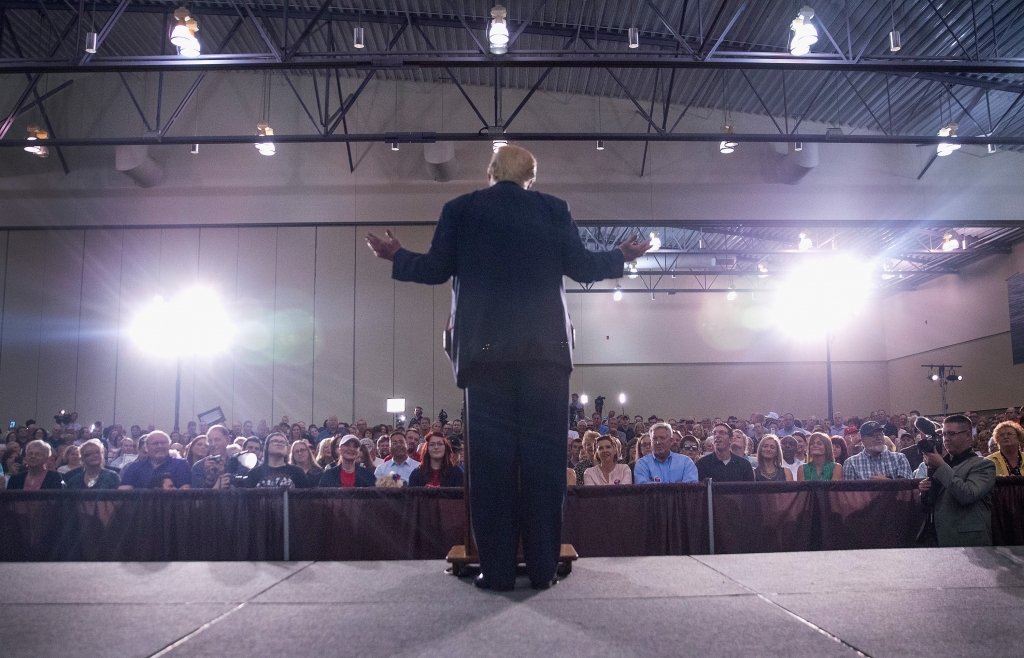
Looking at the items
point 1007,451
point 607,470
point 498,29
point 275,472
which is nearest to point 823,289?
point 498,29

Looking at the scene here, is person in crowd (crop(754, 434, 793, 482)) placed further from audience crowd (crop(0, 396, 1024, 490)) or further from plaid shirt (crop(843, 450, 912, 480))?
plaid shirt (crop(843, 450, 912, 480))

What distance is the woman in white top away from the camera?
604 centimetres

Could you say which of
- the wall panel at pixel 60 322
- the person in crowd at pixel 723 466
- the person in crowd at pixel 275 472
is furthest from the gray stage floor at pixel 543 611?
the wall panel at pixel 60 322

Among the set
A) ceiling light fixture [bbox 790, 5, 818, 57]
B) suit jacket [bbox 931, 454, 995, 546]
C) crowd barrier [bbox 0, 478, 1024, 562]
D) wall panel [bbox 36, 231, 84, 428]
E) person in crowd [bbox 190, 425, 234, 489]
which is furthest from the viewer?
wall panel [bbox 36, 231, 84, 428]

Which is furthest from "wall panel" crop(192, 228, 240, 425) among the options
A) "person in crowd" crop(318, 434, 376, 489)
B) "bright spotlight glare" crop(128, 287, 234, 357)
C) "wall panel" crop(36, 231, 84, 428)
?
"person in crowd" crop(318, 434, 376, 489)

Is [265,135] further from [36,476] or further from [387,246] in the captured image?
[387,246]

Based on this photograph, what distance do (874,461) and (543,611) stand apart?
5.36 m

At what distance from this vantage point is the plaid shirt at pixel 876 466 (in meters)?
5.97

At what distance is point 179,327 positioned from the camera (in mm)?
16875

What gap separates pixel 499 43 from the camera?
878 centimetres

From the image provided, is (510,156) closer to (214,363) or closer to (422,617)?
(422,617)

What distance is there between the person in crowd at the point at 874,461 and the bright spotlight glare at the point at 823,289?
1639cm

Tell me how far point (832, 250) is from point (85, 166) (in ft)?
61.2

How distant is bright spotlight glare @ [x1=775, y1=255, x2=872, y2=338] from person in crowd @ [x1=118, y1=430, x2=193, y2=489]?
19180mm
